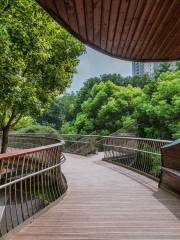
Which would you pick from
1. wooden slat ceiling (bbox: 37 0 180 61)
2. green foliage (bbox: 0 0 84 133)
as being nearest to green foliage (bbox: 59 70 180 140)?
green foliage (bbox: 0 0 84 133)

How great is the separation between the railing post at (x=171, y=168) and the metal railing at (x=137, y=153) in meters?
0.99

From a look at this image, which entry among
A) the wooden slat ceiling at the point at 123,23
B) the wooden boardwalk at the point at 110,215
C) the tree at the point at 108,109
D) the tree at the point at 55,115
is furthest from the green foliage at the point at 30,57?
the tree at the point at 55,115

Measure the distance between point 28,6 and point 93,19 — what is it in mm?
4496

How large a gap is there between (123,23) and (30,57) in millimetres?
5982

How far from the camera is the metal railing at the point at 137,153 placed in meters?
11.7

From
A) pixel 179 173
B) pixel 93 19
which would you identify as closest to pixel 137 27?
pixel 93 19

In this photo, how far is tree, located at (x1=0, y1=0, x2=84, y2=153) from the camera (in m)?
9.09

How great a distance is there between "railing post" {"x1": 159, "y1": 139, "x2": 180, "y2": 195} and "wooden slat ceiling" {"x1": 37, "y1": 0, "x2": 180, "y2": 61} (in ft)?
6.68

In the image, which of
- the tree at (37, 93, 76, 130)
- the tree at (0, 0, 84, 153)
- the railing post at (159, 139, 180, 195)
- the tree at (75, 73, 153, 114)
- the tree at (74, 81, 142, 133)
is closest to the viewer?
the railing post at (159, 139, 180, 195)

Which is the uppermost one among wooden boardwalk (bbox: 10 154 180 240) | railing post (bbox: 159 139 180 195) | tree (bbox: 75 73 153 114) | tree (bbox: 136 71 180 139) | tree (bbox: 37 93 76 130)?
tree (bbox: 75 73 153 114)

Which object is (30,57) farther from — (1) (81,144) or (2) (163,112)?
(1) (81,144)

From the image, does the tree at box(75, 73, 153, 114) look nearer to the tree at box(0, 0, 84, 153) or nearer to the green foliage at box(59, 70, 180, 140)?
the green foliage at box(59, 70, 180, 140)

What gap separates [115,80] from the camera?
1877 inches

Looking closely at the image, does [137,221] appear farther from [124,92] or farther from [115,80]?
[115,80]
